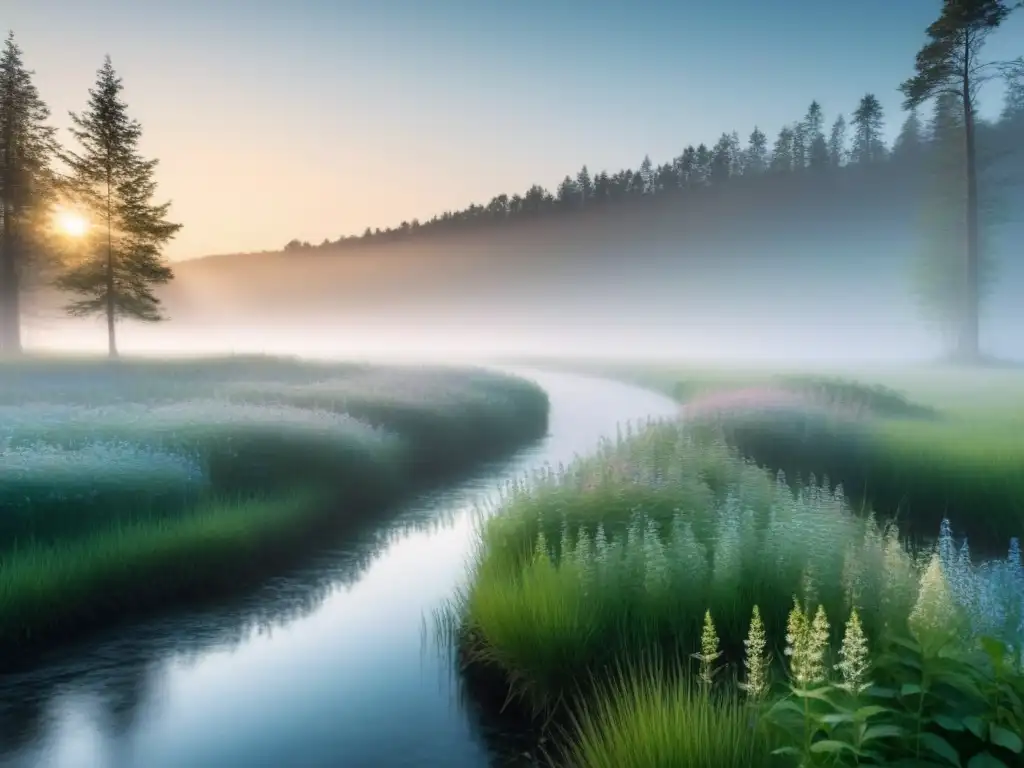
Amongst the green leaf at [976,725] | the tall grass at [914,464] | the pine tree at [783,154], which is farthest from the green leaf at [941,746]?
the pine tree at [783,154]

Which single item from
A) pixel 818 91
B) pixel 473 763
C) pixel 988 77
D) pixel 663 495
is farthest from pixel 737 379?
pixel 473 763

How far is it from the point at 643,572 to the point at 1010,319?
142ft

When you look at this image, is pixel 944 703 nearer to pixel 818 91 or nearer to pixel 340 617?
pixel 340 617

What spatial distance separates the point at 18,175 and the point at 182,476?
3768cm

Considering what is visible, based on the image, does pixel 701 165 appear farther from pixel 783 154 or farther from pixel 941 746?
pixel 941 746

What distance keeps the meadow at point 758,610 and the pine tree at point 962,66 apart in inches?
719

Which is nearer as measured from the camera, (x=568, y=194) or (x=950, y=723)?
(x=950, y=723)

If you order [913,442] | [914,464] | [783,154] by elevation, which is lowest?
[914,464]

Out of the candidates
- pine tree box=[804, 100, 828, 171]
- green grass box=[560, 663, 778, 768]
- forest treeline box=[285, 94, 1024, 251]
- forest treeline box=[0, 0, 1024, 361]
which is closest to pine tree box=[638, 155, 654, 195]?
forest treeline box=[285, 94, 1024, 251]

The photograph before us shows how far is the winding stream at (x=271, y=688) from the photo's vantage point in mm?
8414

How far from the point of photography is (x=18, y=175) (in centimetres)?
4556

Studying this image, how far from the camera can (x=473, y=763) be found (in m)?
8.19

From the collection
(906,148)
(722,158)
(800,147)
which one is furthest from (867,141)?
(722,158)

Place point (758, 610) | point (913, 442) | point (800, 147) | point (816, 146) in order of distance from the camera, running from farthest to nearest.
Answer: point (800, 147), point (816, 146), point (913, 442), point (758, 610)
